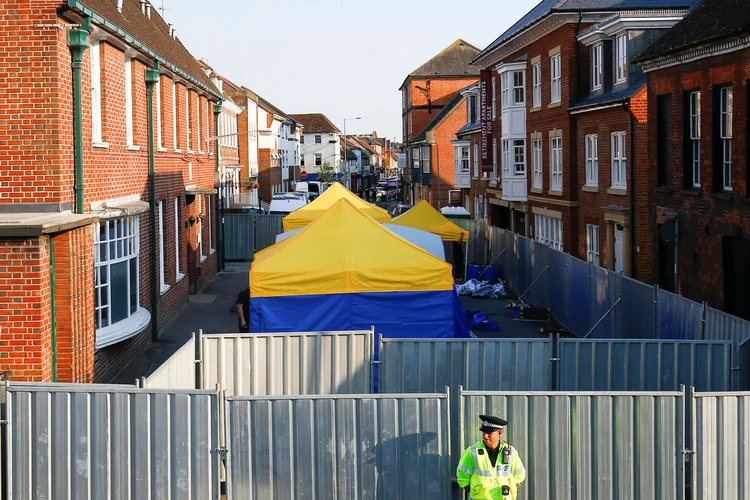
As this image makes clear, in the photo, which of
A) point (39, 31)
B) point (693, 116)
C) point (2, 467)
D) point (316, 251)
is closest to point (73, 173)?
point (39, 31)

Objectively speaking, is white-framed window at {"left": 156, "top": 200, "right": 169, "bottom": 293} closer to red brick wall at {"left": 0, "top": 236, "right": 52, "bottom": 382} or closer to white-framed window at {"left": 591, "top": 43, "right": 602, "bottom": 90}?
red brick wall at {"left": 0, "top": 236, "right": 52, "bottom": 382}

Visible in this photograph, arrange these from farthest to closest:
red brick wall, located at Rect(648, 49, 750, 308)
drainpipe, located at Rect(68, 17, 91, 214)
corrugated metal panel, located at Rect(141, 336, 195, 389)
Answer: red brick wall, located at Rect(648, 49, 750, 308), drainpipe, located at Rect(68, 17, 91, 214), corrugated metal panel, located at Rect(141, 336, 195, 389)

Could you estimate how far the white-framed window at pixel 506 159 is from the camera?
128ft

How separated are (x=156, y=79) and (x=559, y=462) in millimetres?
14049

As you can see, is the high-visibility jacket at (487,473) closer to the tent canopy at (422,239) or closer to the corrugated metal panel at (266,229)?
the tent canopy at (422,239)

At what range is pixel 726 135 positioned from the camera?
18203 millimetres

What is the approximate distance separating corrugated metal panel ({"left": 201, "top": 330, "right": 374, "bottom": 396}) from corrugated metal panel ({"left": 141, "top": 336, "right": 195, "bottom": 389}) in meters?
0.46

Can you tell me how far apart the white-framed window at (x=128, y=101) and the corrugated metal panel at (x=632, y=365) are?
9.95 metres

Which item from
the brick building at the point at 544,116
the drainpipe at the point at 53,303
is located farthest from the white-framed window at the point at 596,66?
the drainpipe at the point at 53,303

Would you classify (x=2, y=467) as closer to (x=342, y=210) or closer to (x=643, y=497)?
(x=643, y=497)

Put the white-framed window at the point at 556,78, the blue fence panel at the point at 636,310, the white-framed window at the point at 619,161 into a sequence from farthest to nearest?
the white-framed window at the point at 556,78
the white-framed window at the point at 619,161
the blue fence panel at the point at 636,310

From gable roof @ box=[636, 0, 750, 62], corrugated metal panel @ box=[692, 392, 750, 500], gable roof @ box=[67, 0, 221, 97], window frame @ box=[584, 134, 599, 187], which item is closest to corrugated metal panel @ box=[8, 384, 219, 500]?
corrugated metal panel @ box=[692, 392, 750, 500]

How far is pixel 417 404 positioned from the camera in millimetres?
8906

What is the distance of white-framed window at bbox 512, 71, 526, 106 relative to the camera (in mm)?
37719
